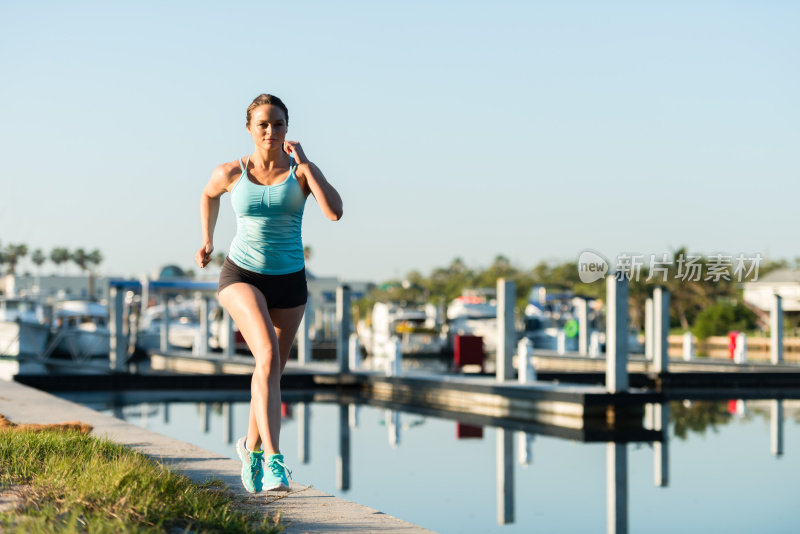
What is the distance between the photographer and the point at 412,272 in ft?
438

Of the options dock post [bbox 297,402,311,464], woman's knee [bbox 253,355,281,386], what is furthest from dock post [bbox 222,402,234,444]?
woman's knee [bbox 253,355,281,386]

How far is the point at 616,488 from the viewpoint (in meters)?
10.5

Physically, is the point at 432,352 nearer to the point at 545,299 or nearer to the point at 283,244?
the point at 545,299

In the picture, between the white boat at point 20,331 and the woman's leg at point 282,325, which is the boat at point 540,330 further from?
the woman's leg at point 282,325

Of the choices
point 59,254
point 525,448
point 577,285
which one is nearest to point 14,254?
point 59,254

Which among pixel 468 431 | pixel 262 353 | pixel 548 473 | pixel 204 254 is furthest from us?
pixel 468 431

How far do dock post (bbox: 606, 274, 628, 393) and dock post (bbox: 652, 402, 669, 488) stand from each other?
0.90 meters

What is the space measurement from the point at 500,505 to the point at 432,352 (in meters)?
42.7

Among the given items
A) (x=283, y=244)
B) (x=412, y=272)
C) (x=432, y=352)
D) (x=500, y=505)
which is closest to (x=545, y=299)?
(x=432, y=352)

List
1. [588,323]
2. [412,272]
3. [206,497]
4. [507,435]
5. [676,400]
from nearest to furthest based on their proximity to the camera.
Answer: [206,497] < [507,435] < [676,400] < [588,323] < [412,272]

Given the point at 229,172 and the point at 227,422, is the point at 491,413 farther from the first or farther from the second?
the point at 229,172

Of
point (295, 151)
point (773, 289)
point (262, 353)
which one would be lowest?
point (262, 353)

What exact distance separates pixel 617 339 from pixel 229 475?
1103 cm

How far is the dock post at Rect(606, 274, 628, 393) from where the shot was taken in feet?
56.2
